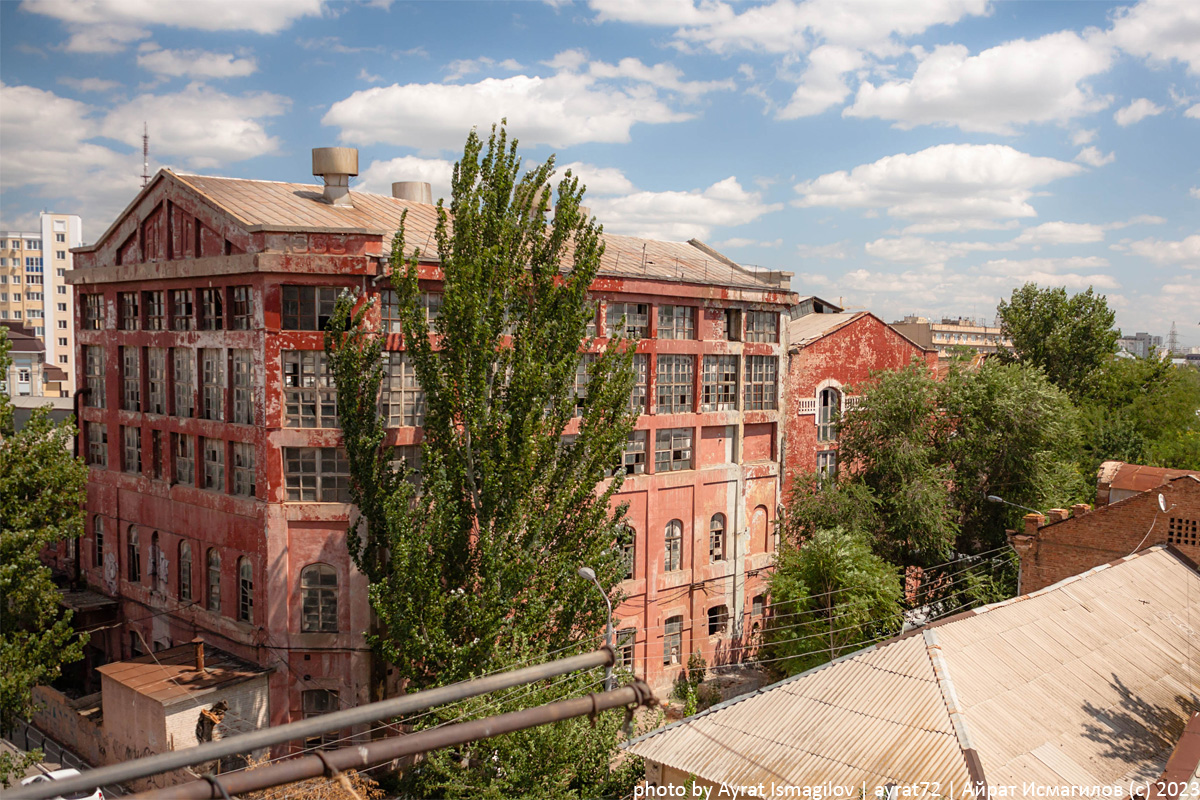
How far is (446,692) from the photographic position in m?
5.84

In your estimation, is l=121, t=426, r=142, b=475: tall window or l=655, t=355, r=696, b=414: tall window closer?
l=121, t=426, r=142, b=475: tall window

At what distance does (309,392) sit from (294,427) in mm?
996

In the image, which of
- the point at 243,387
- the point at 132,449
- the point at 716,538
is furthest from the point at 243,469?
the point at 716,538

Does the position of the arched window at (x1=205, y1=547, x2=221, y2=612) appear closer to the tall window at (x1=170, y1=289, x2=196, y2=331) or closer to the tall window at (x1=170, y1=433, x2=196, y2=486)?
the tall window at (x1=170, y1=433, x2=196, y2=486)

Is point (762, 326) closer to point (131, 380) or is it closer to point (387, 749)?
point (131, 380)

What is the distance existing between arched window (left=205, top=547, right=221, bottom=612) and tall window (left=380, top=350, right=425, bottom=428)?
6729 mm

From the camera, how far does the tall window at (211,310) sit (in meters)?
25.3

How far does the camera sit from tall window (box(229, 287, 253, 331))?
24.2 metres

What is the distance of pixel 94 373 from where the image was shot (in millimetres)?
30656

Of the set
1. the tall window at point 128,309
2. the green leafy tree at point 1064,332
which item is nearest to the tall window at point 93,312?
the tall window at point 128,309

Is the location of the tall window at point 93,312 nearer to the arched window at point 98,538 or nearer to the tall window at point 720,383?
the arched window at point 98,538

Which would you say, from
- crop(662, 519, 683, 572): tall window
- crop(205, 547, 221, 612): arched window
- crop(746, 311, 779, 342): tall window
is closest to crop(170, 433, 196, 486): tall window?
crop(205, 547, 221, 612): arched window

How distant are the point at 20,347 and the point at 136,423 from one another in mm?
48030

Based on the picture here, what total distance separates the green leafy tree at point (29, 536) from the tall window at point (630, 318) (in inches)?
621
